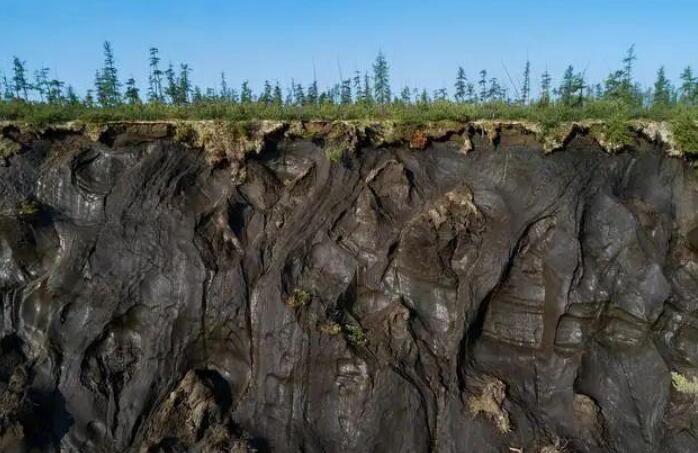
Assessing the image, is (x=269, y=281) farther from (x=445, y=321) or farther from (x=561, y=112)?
(x=561, y=112)

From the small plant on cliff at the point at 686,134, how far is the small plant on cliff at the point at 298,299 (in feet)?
18.8

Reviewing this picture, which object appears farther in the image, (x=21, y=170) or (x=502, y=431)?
(x=21, y=170)

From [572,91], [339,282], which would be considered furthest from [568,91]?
[339,282]

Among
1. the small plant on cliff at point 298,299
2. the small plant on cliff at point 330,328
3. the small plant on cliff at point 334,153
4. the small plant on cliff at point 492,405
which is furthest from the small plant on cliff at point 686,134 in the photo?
the small plant on cliff at point 298,299

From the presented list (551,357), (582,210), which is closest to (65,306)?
(551,357)

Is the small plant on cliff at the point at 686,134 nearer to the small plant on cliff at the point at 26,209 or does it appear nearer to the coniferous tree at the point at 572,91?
the coniferous tree at the point at 572,91

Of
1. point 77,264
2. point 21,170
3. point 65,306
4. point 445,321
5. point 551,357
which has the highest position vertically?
point 21,170

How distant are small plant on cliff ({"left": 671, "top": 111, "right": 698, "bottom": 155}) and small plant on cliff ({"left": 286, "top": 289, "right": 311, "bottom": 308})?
574 centimetres

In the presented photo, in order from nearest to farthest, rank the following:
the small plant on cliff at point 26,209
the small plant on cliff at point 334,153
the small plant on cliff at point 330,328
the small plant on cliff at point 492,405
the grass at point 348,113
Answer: the small plant on cliff at point 492,405, the small plant on cliff at point 330,328, the small plant on cliff at point 26,209, the small plant on cliff at point 334,153, the grass at point 348,113

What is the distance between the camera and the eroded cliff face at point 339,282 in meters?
7.30

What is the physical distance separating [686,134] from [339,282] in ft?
17.7

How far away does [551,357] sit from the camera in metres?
7.56

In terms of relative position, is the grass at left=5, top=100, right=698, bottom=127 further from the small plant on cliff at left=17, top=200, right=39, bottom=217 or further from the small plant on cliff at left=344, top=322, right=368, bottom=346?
the small plant on cliff at left=344, top=322, right=368, bottom=346

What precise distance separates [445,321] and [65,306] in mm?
5369
